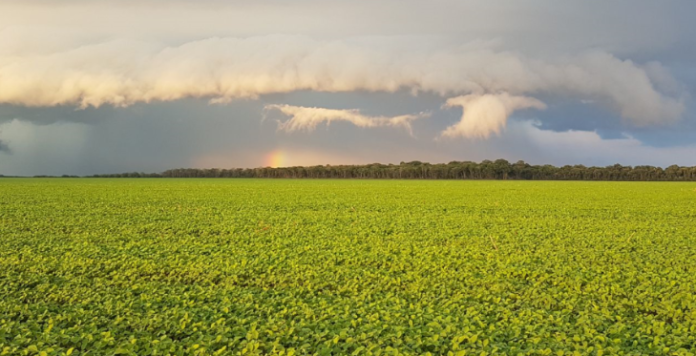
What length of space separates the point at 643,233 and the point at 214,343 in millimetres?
19109

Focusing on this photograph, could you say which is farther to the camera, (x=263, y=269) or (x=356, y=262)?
(x=356, y=262)

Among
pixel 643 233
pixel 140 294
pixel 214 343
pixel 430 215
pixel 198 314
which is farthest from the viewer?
pixel 430 215

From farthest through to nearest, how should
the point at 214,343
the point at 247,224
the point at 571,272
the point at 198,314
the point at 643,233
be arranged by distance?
the point at 247,224 < the point at 643,233 < the point at 571,272 < the point at 198,314 < the point at 214,343

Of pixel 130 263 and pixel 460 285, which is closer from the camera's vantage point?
pixel 460 285

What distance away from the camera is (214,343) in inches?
333

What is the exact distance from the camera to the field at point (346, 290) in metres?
8.58

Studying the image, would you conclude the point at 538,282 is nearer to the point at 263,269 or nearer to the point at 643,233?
the point at 263,269

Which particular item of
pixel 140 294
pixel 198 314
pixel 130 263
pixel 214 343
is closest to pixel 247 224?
pixel 130 263

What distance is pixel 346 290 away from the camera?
38.4 feet

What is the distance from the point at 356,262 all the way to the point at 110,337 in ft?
23.9

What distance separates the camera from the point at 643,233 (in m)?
21.4

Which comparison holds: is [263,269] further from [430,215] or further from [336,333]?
[430,215]

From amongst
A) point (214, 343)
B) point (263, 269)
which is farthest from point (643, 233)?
point (214, 343)

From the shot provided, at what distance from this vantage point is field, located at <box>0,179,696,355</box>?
858 centimetres
